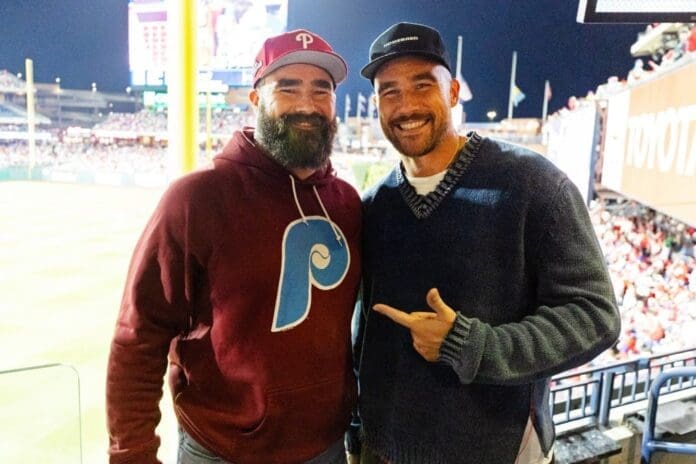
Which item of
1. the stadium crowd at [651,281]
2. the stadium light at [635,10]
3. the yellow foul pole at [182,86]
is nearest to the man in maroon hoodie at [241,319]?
the yellow foul pole at [182,86]

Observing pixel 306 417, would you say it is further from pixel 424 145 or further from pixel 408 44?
pixel 408 44

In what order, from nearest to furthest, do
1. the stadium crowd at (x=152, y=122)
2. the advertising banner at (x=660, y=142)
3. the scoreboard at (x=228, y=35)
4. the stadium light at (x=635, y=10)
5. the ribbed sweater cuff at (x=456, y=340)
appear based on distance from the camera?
the ribbed sweater cuff at (x=456, y=340)
the stadium light at (x=635, y=10)
the advertising banner at (x=660, y=142)
the scoreboard at (x=228, y=35)
the stadium crowd at (x=152, y=122)

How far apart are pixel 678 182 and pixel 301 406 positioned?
539cm

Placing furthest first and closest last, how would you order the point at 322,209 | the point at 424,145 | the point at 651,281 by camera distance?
the point at 651,281 → the point at 322,209 → the point at 424,145

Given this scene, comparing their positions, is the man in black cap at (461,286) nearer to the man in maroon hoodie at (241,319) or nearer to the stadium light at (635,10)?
the man in maroon hoodie at (241,319)

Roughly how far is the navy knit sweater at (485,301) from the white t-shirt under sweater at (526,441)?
2 centimetres

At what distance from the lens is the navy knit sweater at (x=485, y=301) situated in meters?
1.33

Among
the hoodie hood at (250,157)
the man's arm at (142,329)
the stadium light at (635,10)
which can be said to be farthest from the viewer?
the stadium light at (635,10)

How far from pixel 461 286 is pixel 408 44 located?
0.67 m

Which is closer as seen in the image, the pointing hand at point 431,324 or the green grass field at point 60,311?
the pointing hand at point 431,324

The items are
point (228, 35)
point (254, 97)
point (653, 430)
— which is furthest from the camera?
point (228, 35)

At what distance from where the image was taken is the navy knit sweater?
52.6 inches

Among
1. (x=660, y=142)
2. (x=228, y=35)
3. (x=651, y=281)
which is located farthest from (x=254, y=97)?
(x=651, y=281)

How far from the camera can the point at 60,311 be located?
30.7ft
